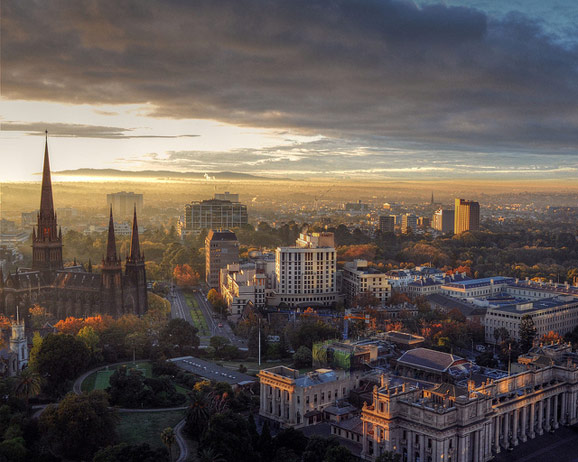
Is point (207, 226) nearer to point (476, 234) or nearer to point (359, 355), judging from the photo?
point (476, 234)

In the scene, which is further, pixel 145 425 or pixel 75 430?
pixel 145 425

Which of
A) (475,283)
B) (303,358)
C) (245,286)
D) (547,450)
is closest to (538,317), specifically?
(475,283)

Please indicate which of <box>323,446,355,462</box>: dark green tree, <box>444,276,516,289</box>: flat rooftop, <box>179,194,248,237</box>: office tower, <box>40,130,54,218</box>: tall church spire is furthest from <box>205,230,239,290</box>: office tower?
<box>179,194,248,237</box>: office tower

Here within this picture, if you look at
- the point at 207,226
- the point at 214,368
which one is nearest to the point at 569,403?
the point at 214,368

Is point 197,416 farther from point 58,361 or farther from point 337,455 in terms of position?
point 58,361

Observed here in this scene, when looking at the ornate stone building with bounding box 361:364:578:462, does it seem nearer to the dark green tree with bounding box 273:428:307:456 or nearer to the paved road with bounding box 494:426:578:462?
the paved road with bounding box 494:426:578:462

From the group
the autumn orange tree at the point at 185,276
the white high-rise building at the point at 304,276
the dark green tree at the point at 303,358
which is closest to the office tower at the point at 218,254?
the autumn orange tree at the point at 185,276

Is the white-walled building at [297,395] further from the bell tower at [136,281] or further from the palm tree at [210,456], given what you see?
the bell tower at [136,281]
